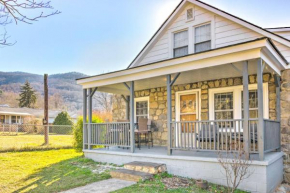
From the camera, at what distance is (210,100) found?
7.71m

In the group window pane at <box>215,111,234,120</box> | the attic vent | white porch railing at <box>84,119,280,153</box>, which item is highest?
the attic vent

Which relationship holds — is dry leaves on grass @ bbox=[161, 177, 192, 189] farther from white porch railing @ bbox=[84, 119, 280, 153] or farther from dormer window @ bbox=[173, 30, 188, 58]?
dormer window @ bbox=[173, 30, 188, 58]

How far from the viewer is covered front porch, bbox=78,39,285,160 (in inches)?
193

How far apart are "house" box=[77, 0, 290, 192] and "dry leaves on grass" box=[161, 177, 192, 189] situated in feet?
0.95

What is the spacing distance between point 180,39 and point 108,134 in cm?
441

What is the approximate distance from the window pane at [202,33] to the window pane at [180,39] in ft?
1.46

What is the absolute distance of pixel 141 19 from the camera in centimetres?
1270

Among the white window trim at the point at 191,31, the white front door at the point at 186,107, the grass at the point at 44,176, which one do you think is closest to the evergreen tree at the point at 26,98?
the grass at the point at 44,176

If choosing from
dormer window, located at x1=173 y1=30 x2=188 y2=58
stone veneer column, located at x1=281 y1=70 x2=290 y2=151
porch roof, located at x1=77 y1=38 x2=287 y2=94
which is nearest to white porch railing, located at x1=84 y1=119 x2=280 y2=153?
stone veneer column, located at x1=281 y1=70 x2=290 y2=151

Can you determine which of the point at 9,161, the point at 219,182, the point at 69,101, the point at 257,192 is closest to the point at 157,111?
the point at 219,182

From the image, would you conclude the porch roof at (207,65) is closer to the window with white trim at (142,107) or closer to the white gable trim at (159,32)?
the window with white trim at (142,107)

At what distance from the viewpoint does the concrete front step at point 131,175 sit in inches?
214

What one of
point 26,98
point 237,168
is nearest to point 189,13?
point 237,168

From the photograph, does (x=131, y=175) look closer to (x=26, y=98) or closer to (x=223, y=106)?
(x=223, y=106)
